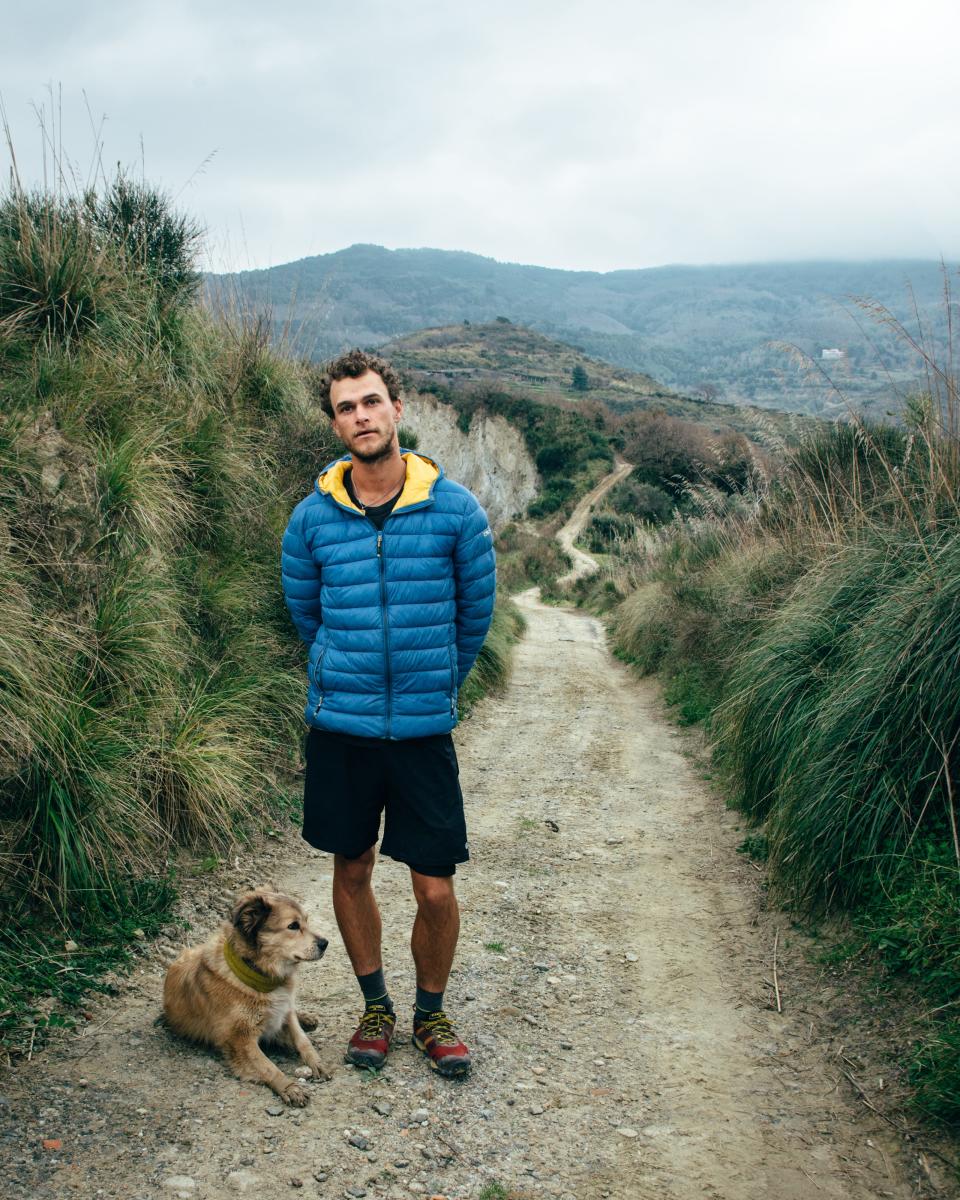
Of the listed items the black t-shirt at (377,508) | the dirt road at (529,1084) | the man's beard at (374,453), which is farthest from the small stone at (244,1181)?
the man's beard at (374,453)

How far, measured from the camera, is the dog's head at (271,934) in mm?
3213

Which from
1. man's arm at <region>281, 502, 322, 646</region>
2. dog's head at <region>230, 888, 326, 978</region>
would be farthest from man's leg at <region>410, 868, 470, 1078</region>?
man's arm at <region>281, 502, 322, 646</region>

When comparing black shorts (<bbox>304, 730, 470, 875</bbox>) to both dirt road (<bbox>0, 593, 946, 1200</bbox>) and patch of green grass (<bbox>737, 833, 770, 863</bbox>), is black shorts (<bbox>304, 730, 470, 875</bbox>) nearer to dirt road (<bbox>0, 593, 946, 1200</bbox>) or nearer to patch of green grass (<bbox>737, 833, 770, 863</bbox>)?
dirt road (<bbox>0, 593, 946, 1200</bbox>)

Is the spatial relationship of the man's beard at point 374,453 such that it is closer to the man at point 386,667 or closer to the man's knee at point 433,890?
the man at point 386,667

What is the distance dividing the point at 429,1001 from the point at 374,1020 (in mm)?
218

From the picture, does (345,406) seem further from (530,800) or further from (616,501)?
(616,501)

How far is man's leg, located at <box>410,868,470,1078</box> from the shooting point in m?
3.27

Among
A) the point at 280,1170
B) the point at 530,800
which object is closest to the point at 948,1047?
the point at 280,1170

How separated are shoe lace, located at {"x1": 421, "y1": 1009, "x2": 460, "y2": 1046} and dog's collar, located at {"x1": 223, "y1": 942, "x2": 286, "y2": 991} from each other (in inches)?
24.1

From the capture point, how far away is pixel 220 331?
8734 millimetres

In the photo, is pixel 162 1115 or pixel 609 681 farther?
pixel 609 681

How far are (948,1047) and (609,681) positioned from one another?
9855 millimetres

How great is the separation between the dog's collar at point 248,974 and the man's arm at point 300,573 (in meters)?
1.22

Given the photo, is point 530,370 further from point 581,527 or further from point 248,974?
point 248,974
